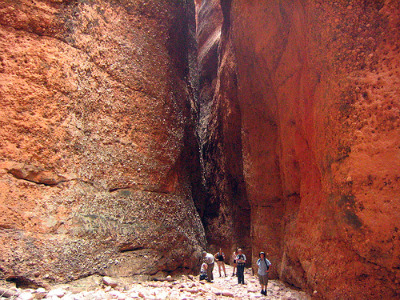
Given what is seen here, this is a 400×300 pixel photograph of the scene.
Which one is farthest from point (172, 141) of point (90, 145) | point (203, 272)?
point (203, 272)

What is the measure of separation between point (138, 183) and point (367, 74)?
3.91 meters

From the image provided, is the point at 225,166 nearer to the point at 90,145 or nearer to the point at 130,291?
the point at 90,145

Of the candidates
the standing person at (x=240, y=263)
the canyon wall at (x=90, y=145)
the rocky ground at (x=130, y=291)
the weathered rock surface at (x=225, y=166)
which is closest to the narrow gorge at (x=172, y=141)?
the canyon wall at (x=90, y=145)

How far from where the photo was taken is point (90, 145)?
16.7ft

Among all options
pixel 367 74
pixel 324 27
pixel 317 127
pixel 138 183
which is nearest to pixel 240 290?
pixel 138 183

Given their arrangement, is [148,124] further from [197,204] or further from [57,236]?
[197,204]

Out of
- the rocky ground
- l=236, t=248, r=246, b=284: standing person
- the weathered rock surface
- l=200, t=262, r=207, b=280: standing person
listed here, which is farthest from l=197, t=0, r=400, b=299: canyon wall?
the weathered rock surface

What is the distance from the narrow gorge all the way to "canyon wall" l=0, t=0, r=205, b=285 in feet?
0.06

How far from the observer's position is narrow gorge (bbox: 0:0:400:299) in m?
3.78

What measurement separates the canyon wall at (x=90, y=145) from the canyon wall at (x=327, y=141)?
2.07 m

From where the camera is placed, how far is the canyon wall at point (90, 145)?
4.08 meters

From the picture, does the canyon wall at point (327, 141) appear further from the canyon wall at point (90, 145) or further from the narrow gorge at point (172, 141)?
the canyon wall at point (90, 145)

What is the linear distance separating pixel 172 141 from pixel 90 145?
6.45 feet

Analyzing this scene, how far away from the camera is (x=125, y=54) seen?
6.00 m
